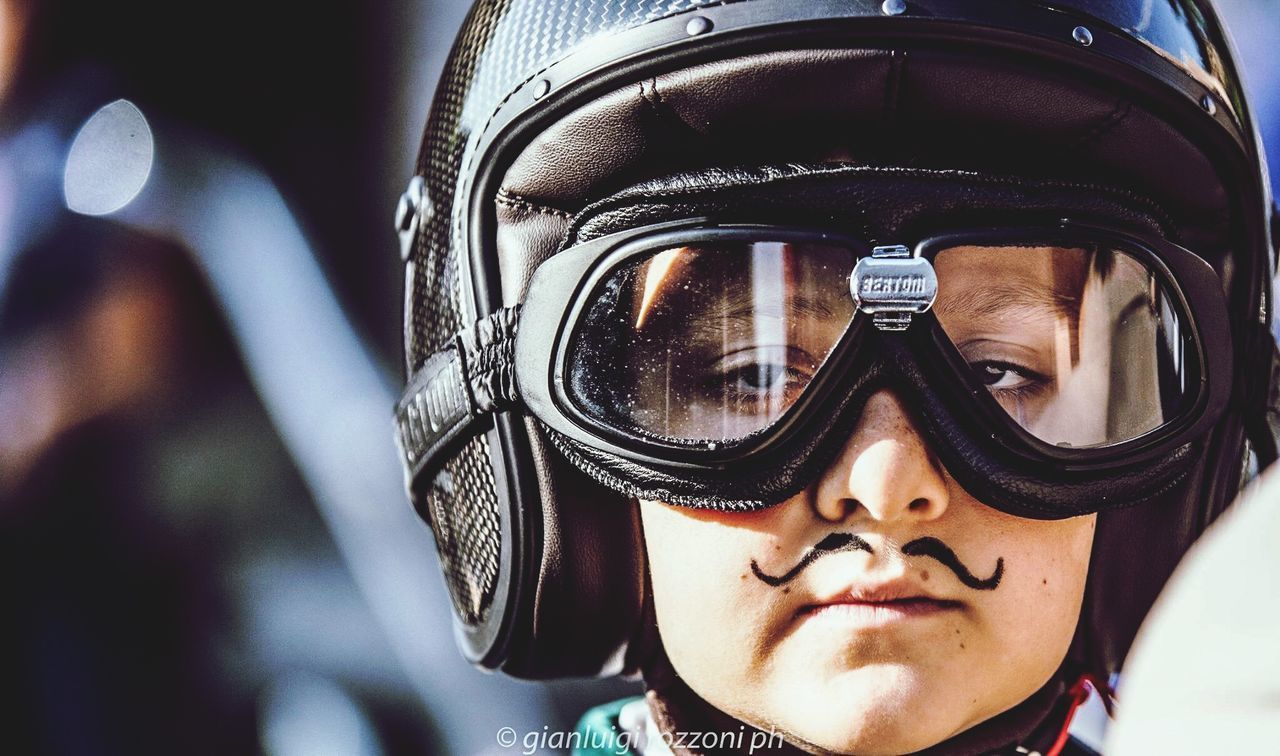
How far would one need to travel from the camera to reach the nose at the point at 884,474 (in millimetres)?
834

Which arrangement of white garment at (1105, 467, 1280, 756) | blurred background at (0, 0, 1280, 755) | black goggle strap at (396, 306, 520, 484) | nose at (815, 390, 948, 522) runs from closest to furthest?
white garment at (1105, 467, 1280, 756) < nose at (815, 390, 948, 522) < black goggle strap at (396, 306, 520, 484) < blurred background at (0, 0, 1280, 755)

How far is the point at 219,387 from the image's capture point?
2.02 metres

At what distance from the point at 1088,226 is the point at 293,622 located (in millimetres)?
1521

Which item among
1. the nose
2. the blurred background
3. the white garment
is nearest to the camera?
the white garment

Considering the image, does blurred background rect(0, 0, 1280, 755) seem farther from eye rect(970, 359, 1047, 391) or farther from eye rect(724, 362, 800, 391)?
eye rect(970, 359, 1047, 391)

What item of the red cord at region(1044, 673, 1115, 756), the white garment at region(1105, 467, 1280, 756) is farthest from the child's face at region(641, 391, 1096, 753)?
the white garment at region(1105, 467, 1280, 756)

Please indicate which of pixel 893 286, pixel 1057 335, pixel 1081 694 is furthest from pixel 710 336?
pixel 1081 694

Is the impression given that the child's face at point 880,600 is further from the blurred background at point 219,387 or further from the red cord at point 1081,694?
the blurred background at point 219,387

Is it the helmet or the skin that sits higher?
the helmet

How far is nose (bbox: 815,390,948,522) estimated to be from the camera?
0.83 meters

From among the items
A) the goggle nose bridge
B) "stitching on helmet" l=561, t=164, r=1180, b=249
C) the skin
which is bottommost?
the skin

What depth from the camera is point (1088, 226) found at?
885mm

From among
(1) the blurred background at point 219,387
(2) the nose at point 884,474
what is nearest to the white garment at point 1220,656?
(2) the nose at point 884,474

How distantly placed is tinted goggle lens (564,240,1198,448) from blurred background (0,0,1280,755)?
0.94 m
